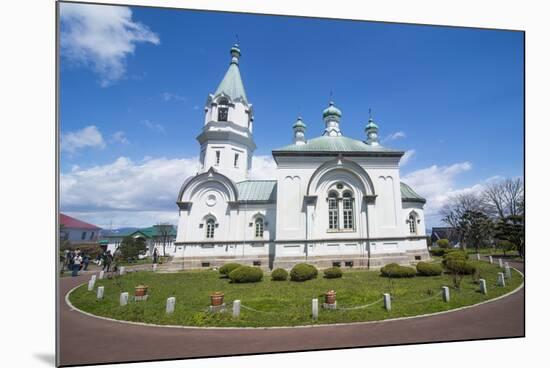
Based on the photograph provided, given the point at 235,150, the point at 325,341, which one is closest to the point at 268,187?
the point at 235,150

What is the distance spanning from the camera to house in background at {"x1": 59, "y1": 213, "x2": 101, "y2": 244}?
5.47 m

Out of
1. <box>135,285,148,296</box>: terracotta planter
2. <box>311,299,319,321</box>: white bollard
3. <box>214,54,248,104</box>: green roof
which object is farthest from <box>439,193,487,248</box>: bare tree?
<box>214,54,248,104</box>: green roof

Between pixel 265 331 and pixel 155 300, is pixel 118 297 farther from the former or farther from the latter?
pixel 265 331

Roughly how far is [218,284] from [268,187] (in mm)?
7082

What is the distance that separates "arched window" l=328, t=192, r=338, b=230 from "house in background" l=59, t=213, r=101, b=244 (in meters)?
9.54

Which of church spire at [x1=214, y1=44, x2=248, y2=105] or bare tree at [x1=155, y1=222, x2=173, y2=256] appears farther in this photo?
church spire at [x1=214, y1=44, x2=248, y2=105]

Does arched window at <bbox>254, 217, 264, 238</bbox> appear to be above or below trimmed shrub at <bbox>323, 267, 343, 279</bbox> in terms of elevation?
above

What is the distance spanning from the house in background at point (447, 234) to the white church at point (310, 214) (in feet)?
4.39

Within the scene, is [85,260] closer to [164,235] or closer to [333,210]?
[164,235]

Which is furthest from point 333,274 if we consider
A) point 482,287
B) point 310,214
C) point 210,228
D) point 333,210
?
point 210,228

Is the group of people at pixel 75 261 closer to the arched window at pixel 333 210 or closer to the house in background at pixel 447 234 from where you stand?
the arched window at pixel 333 210

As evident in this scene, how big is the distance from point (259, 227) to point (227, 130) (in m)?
6.59

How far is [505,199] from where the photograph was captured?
771 cm

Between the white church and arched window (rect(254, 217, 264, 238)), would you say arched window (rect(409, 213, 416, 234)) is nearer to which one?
the white church
